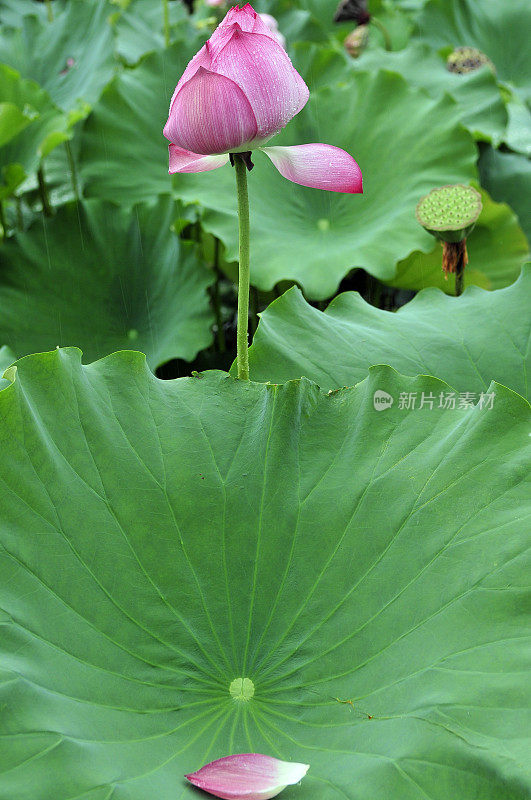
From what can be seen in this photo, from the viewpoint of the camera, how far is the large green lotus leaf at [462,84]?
1883 millimetres

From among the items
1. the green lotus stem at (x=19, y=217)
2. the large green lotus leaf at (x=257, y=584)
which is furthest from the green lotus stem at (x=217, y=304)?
the large green lotus leaf at (x=257, y=584)

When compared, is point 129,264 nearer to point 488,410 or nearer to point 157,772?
point 488,410

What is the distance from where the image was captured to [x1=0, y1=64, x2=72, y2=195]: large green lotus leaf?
5.65ft

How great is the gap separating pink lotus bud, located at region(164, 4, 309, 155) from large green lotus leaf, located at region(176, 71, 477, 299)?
0.65 meters

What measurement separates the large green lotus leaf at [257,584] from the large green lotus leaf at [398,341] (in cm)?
14

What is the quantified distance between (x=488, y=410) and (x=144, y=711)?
465 millimetres

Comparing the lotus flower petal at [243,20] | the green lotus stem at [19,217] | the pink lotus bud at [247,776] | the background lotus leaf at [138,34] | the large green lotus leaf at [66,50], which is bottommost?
the pink lotus bud at [247,776]

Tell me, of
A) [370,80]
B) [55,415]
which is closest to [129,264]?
[370,80]

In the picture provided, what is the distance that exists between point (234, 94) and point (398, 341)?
46 centimetres

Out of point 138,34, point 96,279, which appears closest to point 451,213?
point 96,279

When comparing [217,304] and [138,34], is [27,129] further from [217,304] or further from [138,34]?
[138,34]

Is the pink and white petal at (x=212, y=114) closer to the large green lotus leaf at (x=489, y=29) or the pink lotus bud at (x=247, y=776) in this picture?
the pink lotus bud at (x=247, y=776)

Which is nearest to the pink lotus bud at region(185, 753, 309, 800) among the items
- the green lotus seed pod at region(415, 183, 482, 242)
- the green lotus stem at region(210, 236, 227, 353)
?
the green lotus seed pod at region(415, 183, 482, 242)

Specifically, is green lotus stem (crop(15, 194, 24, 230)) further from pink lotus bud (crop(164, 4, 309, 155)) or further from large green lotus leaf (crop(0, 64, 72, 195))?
pink lotus bud (crop(164, 4, 309, 155))
